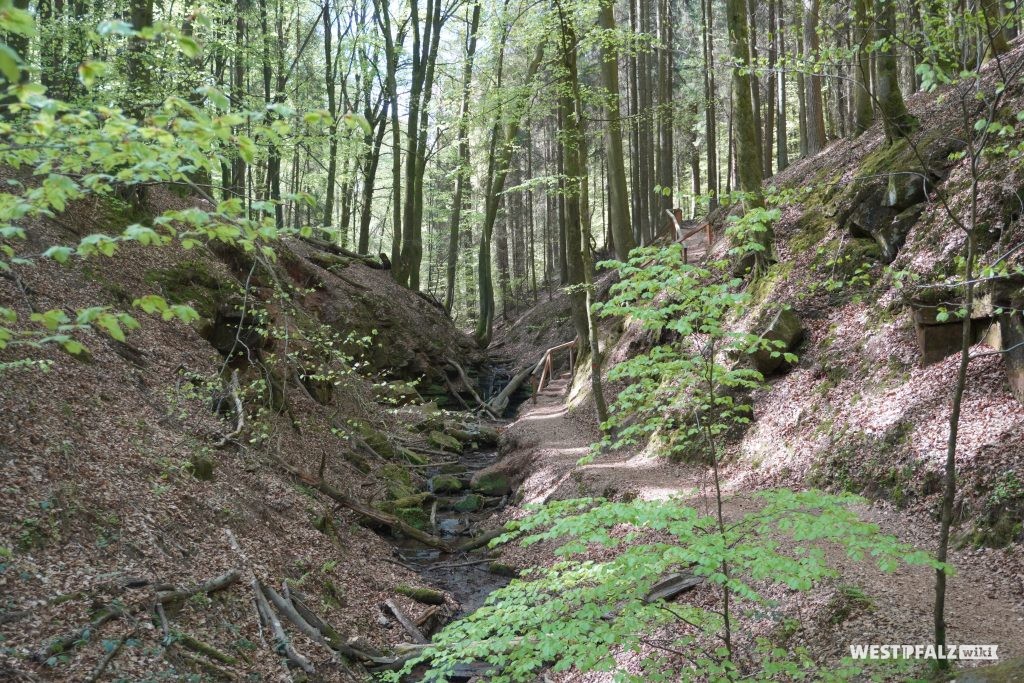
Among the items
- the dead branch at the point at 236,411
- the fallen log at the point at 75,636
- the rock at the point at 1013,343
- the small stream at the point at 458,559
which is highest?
the rock at the point at 1013,343

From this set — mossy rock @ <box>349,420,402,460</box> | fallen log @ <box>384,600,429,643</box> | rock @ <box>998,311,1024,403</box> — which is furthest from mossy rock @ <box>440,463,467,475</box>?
rock @ <box>998,311,1024,403</box>

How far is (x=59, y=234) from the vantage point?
35.6 ft

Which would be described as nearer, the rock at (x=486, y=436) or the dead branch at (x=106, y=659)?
the dead branch at (x=106, y=659)

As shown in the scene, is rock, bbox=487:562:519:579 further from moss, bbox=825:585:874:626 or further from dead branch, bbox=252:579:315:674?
moss, bbox=825:585:874:626

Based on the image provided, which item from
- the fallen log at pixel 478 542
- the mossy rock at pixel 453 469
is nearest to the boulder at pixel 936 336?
the fallen log at pixel 478 542

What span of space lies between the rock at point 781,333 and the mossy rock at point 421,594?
6095 millimetres

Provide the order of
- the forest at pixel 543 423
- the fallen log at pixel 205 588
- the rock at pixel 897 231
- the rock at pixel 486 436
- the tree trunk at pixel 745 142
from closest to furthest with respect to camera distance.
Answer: the forest at pixel 543 423 → the fallen log at pixel 205 588 → the rock at pixel 897 231 → the tree trunk at pixel 745 142 → the rock at pixel 486 436

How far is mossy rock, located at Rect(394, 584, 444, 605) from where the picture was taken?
30.0ft

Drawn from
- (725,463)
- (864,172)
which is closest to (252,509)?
(725,463)

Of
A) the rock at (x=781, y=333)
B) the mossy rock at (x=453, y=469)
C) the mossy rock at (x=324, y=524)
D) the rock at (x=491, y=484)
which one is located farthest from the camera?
the mossy rock at (x=453, y=469)

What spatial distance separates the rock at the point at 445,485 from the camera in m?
13.7

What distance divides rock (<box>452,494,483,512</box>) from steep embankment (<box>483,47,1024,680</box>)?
99 cm

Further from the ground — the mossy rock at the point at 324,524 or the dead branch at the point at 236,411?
the dead branch at the point at 236,411

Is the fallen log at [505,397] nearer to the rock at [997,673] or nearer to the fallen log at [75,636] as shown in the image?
the fallen log at [75,636]
